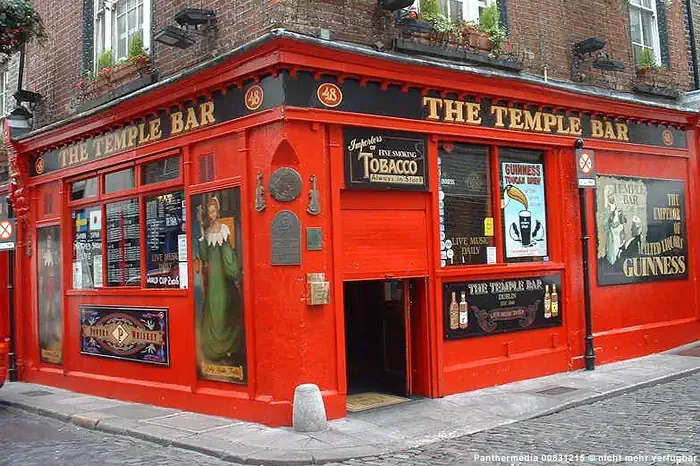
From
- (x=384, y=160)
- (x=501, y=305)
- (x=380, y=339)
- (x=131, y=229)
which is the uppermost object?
(x=384, y=160)

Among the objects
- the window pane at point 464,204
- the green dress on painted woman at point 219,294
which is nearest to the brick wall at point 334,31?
the window pane at point 464,204

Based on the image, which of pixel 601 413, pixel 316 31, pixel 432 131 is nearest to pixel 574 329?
pixel 601 413

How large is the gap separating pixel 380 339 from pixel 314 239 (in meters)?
2.69

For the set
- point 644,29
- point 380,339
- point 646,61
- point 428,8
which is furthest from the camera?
point 644,29

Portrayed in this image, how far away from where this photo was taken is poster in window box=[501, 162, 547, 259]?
10.8m

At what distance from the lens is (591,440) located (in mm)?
7453

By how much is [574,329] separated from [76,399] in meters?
7.77

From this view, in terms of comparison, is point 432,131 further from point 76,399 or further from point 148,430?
point 76,399

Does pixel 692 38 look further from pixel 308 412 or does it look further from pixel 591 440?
pixel 308 412

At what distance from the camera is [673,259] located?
1312 cm

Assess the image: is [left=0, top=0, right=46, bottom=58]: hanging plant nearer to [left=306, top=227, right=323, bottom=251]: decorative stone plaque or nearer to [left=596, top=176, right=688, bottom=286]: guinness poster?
[left=306, top=227, right=323, bottom=251]: decorative stone plaque

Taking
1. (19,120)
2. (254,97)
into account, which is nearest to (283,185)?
(254,97)

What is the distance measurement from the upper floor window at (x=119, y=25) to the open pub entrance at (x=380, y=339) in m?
5.09

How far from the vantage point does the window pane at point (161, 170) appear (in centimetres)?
1019
